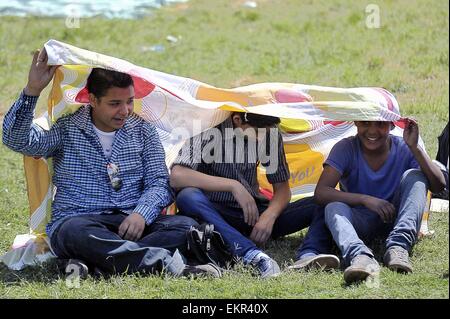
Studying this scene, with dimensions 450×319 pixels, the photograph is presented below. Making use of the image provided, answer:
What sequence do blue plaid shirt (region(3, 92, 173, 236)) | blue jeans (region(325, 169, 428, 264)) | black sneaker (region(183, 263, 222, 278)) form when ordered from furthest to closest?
blue plaid shirt (region(3, 92, 173, 236)) → blue jeans (region(325, 169, 428, 264)) → black sneaker (region(183, 263, 222, 278))

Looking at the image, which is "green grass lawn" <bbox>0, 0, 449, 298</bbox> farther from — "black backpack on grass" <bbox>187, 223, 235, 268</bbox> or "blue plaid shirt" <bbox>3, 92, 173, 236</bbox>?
"blue plaid shirt" <bbox>3, 92, 173, 236</bbox>

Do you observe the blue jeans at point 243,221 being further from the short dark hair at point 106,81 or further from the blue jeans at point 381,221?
the short dark hair at point 106,81

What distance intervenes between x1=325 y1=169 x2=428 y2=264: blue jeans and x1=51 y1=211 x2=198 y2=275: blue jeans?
0.80 metres

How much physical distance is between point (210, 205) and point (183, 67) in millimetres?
5460

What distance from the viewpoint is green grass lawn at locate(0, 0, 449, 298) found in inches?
181

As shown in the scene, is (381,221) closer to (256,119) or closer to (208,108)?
(256,119)

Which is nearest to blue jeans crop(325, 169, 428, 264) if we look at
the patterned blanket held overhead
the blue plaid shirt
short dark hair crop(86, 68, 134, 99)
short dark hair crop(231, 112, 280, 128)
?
the patterned blanket held overhead

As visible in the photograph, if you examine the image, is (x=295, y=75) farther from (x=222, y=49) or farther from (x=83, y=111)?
(x=83, y=111)

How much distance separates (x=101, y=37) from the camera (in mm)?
11898

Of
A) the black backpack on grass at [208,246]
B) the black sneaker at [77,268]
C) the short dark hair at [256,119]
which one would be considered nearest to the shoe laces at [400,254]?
the black backpack on grass at [208,246]

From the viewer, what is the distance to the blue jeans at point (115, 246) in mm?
4758

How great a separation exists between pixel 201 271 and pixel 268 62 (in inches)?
236

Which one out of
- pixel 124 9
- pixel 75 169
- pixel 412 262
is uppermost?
pixel 124 9

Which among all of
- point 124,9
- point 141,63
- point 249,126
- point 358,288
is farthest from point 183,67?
point 358,288
